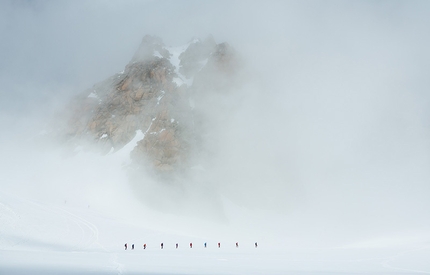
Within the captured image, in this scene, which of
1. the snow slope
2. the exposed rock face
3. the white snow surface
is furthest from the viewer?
the white snow surface

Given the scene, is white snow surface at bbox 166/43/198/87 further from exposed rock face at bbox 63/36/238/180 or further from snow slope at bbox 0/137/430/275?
snow slope at bbox 0/137/430/275

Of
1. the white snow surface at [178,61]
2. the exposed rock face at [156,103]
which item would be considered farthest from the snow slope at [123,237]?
the white snow surface at [178,61]

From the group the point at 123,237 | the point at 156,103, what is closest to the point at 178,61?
the point at 156,103

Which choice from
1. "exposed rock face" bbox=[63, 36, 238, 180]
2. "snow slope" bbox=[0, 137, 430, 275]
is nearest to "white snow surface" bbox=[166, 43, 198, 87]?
"exposed rock face" bbox=[63, 36, 238, 180]

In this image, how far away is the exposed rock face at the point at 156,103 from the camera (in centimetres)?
8006

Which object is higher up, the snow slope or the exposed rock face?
the exposed rock face

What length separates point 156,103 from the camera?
300 feet

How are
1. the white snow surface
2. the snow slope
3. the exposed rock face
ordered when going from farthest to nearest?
the white snow surface < the exposed rock face < the snow slope

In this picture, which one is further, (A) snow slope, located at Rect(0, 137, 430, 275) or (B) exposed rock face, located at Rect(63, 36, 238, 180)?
(B) exposed rock face, located at Rect(63, 36, 238, 180)

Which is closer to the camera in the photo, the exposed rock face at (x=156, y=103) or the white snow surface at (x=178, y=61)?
the exposed rock face at (x=156, y=103)

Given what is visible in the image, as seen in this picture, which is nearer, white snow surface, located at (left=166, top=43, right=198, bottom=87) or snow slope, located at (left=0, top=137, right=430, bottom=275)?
snow slope, located at (left=0, top=137, right=430, bottom=275)

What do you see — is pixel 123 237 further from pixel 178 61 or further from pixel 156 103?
pixel 178 61

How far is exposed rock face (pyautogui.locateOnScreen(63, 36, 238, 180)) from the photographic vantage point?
8006cm

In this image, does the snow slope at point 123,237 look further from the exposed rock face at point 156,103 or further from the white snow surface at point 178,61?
the white snow surface at point 178,61
